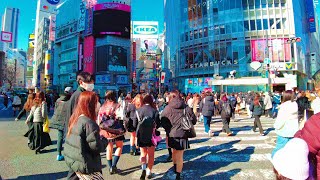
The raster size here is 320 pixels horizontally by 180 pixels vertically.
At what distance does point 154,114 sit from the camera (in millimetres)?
5602

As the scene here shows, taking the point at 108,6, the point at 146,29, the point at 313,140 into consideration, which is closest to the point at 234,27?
the point at 108,6

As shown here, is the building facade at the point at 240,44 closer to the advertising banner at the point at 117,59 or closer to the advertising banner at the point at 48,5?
the advertising banner at the point at 117,59

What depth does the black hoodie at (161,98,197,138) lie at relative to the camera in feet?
16.7

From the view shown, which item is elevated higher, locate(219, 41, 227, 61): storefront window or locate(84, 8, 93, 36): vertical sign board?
locate(84, 8, 93, 36): vertical sign board

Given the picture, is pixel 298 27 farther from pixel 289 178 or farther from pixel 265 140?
pixel 289 178

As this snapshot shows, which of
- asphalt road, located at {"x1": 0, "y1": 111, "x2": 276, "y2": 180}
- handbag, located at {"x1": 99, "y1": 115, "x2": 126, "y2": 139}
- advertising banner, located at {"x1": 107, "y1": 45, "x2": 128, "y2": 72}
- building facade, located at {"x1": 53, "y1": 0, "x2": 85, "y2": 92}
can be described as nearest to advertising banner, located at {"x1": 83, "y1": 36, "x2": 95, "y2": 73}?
building facade, located at {"x1": 53, "y1": 0, "x2": 85, "y2": 92}

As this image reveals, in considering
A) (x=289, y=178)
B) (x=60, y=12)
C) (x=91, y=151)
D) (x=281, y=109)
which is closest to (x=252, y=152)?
(x=281, y=109)

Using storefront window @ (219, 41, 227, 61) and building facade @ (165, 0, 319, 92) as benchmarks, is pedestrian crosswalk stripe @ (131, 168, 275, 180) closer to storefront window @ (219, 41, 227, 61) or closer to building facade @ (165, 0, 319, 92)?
building facade @ (165, 0, 319, 92)

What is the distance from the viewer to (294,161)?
1494mm

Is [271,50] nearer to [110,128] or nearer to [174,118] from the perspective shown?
[174,118]

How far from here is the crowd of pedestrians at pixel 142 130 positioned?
5.52 feet

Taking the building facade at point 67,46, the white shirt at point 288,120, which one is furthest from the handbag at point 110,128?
the building facade at point 67,46

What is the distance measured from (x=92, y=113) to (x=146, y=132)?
207 centimetres

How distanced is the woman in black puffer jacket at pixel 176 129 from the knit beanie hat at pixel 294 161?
3546 mm
